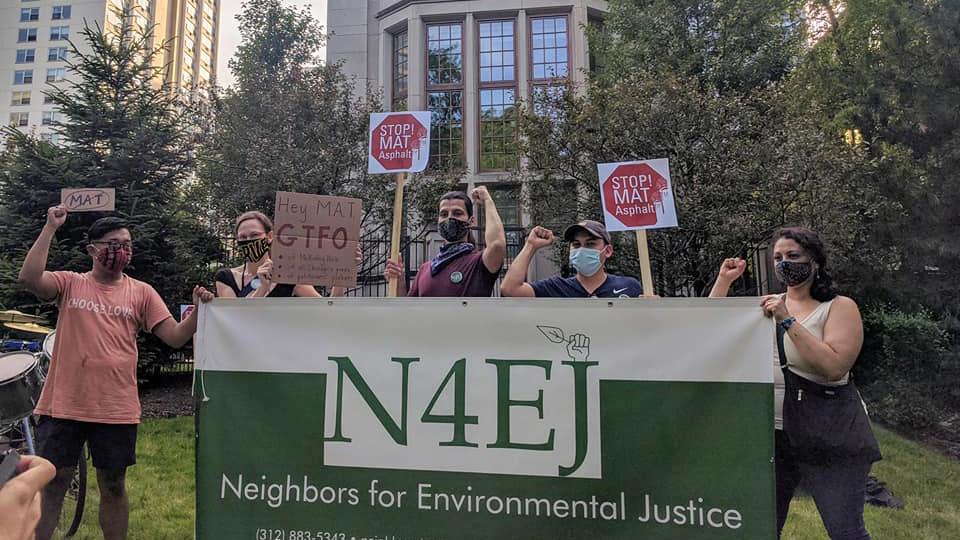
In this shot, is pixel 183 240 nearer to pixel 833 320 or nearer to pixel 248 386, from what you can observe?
pixel 248 386

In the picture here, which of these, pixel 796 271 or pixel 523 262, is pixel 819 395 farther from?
pixel 523 262

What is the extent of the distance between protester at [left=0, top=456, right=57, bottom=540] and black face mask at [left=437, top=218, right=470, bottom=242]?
2323 millimetres

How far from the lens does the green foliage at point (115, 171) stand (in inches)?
362

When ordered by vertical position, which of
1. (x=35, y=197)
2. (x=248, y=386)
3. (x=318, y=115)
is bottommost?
(x=248, y=386)

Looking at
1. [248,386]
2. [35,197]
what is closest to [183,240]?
[35,197]

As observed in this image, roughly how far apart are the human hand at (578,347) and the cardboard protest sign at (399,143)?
1.60 m

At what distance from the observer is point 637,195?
10.4ft

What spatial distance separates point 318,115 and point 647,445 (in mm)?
10427

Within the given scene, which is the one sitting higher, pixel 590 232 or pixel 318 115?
pixel 318 115

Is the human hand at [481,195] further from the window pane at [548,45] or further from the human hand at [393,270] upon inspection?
the window pane at [548,45]

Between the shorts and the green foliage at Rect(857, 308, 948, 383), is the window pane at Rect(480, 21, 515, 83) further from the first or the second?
the shorts

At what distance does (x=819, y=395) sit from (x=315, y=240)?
246 cm

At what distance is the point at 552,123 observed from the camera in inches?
378

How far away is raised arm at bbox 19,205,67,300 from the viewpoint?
2.81 m
